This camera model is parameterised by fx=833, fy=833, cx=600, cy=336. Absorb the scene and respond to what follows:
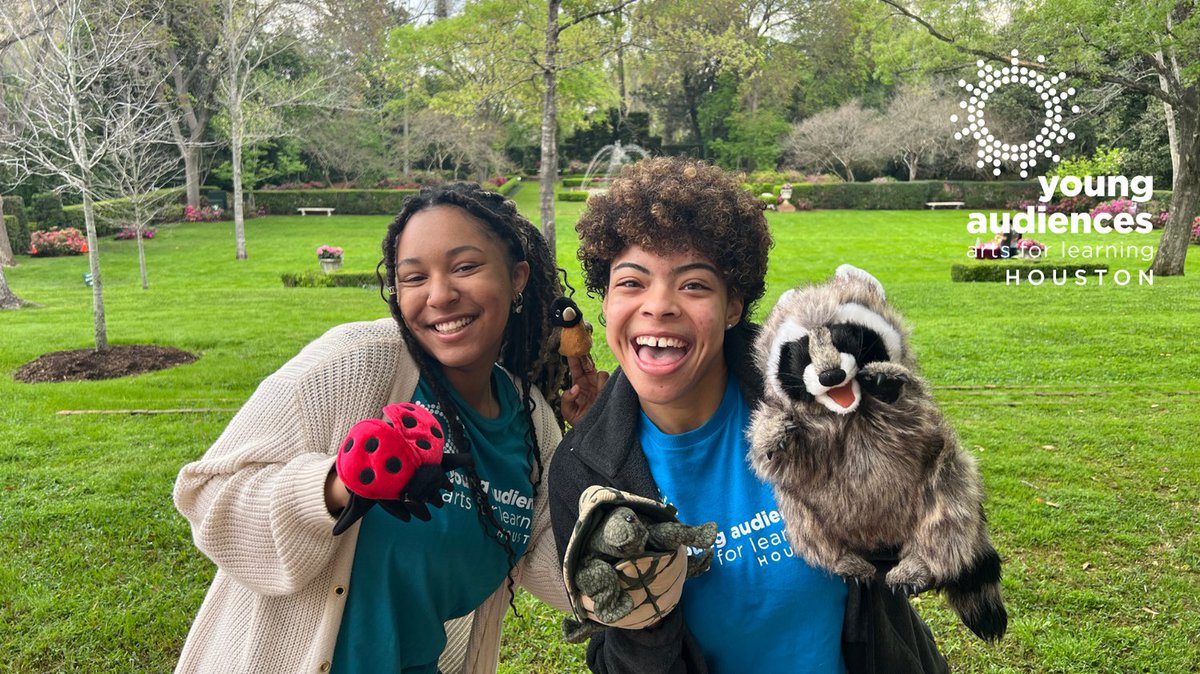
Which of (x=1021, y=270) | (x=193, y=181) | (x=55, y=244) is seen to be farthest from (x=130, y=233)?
(x=1021, y=270)

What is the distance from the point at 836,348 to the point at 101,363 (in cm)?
917

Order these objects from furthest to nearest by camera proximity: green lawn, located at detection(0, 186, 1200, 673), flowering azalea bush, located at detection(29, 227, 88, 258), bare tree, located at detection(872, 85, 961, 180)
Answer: bare tree, located at detection(872, 85, 961, 180), flowering azalea bush, located at detection(29, 227, 88, 258), green lawn, located at detection(0, 186, 1200, 673)

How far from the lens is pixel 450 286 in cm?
186

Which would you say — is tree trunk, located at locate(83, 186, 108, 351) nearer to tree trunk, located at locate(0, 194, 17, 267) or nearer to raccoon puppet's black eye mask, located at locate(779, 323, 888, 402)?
raccoon puppet's black eye mask, located at locate(779, 323, 888, 402)

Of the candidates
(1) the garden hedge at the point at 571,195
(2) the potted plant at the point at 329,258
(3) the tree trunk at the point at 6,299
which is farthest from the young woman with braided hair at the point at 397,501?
(1) the garden hedge at the point at 571,195

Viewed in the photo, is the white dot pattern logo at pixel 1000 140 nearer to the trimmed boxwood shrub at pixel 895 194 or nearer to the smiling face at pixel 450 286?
the trimmed boxwood shrub at pixel 895 194

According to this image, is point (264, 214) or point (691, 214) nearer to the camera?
point (691, 214)

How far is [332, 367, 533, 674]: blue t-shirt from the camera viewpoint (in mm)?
1748

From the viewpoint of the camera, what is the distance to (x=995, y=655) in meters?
3.40

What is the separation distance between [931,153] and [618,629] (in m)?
31.8

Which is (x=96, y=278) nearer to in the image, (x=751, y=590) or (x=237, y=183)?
(x=751, y=590)

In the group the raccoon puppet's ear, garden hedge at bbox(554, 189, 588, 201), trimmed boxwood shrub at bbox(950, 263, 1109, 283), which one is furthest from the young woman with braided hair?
garden hedge at bbox(554, 189, 588, 201)

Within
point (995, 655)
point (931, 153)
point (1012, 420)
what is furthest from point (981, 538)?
point (931, 153)

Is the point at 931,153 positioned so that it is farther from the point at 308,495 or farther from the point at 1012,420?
the point at 308,495
